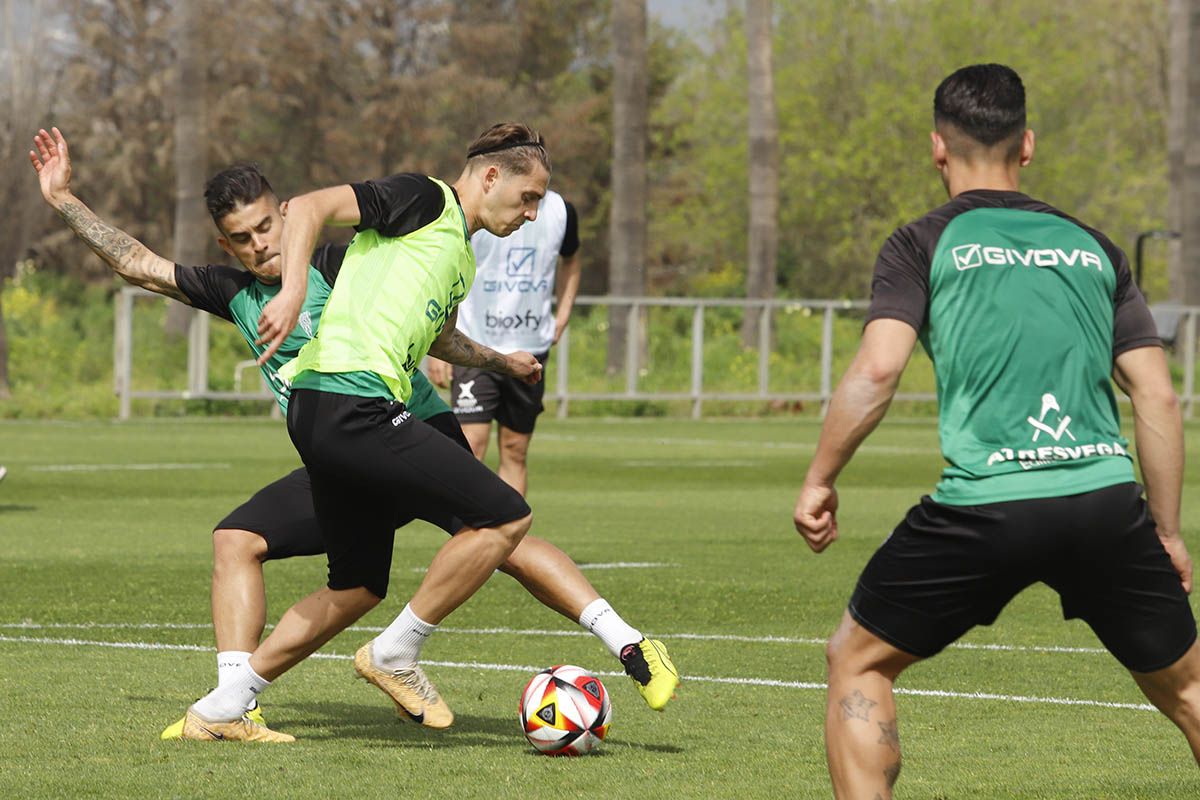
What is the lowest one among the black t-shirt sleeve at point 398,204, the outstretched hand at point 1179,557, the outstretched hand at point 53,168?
the outstretched hand at point 1179,557

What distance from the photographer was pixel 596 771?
615cm

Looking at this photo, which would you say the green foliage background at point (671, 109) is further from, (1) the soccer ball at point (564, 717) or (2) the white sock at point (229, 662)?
(1) the soccer ball at point (564, 717)

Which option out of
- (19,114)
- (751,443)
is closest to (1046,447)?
(751,443)

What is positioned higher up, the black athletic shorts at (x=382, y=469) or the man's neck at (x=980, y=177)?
the man's neck at (x=980, y=177)

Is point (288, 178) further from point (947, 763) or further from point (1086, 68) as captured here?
point (947, 763)

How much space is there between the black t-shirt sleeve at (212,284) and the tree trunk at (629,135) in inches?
1221

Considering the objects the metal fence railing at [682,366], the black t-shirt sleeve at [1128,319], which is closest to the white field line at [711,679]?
the black t-shirt sleeve at [1128,319]

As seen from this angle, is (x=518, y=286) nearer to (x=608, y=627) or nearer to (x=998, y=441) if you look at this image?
(x=608, y=627)

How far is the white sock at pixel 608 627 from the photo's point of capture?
659 cm

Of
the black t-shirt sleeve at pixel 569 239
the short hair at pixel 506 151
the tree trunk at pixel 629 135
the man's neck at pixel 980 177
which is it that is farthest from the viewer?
the tree trunk at pixel 629 135

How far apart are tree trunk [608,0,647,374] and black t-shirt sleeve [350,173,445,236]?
31509 mm

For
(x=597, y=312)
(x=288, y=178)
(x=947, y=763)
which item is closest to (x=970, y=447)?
(x=947, y=763)

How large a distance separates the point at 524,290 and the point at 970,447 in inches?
296

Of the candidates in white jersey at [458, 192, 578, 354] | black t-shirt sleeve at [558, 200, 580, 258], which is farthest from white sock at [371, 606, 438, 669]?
black t-shirt sleeve at [558, 200, 580, 258]
